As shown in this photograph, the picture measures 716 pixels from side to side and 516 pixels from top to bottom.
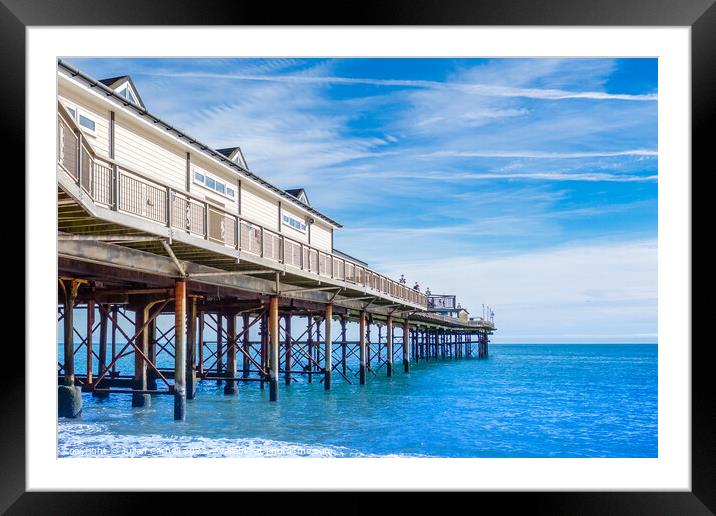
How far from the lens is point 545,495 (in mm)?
6809

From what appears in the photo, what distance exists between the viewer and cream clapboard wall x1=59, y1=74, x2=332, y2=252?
14.1 meters

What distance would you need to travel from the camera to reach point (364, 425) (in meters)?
18.4

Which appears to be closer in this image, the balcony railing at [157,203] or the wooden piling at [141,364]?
the balcony railing at [157,203]

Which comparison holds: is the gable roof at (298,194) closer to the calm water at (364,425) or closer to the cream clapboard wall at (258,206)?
the cream clapboard wall at (258,206)

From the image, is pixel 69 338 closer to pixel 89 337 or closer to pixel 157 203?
pixel 89 337

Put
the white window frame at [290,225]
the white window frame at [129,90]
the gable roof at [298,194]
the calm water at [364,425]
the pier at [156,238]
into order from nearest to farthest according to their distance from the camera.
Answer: the pier at [156,238] → the calm water at [364,425] → the white window frame at [129,90] → the white window frame at [290,225] → the gable roof at [298,194]

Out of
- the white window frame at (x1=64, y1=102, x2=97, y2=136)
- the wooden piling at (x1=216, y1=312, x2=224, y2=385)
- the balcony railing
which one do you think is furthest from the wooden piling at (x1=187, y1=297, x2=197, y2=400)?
the white window frame at (x1=64, y1=102, x2=97, y2=136)

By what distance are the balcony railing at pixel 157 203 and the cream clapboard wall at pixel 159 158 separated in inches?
21.5

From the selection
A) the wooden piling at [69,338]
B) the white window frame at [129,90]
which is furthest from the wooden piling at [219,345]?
the white window frame at [129,90]

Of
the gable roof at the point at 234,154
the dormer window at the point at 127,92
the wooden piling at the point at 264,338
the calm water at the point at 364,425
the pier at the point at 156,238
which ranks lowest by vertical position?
the calm water at the point at 364,425
